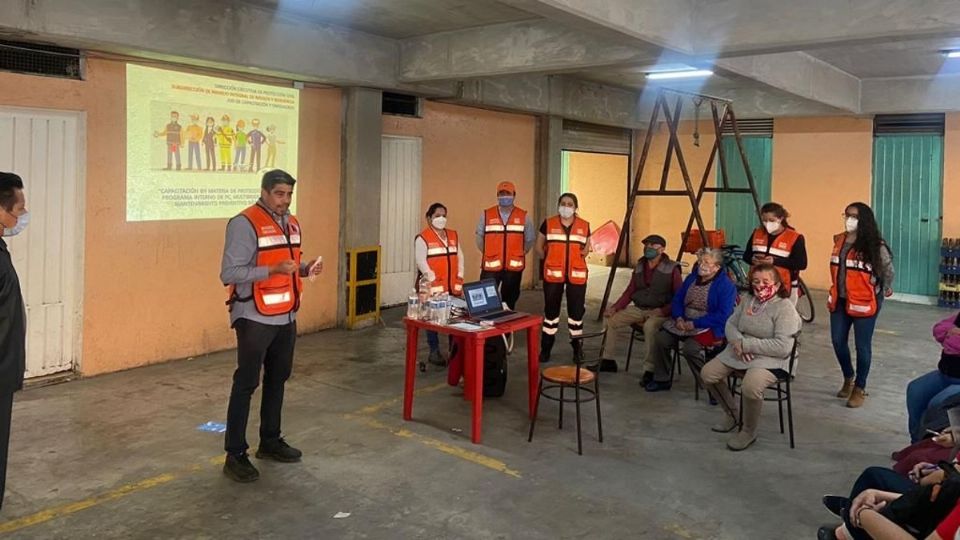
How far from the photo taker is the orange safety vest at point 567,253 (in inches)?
257

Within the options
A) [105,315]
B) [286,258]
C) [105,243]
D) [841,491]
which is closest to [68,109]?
[105,243]

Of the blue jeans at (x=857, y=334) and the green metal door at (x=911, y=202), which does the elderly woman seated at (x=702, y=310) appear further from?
the green metal door at (x=911, y=202)

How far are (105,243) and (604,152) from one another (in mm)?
8972

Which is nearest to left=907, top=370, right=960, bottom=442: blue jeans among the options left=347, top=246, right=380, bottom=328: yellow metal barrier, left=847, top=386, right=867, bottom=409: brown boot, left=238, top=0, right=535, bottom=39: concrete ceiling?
left=847, top=386, right=867, bottom=409: brown boot

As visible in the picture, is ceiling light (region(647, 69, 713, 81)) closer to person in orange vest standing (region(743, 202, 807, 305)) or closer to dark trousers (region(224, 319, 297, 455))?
person in orange vest standing (region(743, 202, 807, 305))

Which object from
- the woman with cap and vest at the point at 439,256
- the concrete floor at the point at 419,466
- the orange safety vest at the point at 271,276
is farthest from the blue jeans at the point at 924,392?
the orange safety vest at the point at 271,276

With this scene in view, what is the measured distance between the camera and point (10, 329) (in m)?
3.39

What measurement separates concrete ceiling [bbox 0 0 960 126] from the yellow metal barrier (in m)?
1.82

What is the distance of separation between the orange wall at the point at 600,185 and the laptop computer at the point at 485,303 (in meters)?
9.43

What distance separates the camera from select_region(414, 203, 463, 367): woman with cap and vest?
19.9 feet

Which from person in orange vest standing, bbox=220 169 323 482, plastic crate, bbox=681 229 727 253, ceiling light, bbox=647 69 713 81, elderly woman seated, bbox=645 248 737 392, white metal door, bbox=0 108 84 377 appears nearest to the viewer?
person in orange vest standing, bbox=220 169 323 482

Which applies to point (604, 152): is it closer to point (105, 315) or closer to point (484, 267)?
point (484, 267)

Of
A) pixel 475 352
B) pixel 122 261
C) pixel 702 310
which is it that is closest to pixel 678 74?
pixel 702 310

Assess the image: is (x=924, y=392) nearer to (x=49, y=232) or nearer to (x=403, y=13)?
(x=403, y=13)
